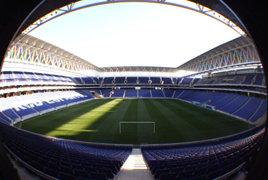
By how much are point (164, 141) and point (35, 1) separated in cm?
1094

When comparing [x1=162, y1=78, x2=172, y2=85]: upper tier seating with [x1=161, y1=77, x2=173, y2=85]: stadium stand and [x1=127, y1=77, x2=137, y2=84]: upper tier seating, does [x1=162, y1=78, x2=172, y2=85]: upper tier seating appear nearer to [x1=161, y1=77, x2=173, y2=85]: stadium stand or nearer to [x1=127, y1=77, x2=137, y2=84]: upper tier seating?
[x1=161, y1=77, x2=173, y2=85]: stadium stand

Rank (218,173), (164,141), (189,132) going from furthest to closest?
(189,132), (164,141), (218,173)

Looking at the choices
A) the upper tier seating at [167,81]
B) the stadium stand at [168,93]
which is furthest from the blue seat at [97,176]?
the upper tier seating at [167,81]

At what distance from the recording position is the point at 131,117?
15.4 metres

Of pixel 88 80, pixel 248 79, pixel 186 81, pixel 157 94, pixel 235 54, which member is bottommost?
pixel 157 94

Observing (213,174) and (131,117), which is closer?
(213,174)

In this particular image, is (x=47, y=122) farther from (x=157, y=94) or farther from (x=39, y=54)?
(x=157, y=94)

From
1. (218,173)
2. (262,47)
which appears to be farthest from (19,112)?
(262,47)

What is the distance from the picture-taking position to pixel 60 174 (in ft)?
9.74

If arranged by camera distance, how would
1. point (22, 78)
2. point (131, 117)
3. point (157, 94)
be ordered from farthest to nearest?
point (157, 94)
point (22, 78)
point (131, 117)

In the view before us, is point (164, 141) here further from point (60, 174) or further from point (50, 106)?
point (50, 106)

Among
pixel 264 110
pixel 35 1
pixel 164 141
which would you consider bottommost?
pixel 164 141

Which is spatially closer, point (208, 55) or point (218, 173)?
point (218, 173)

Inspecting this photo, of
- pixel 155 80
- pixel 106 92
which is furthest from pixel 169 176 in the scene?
pixel 155 80
